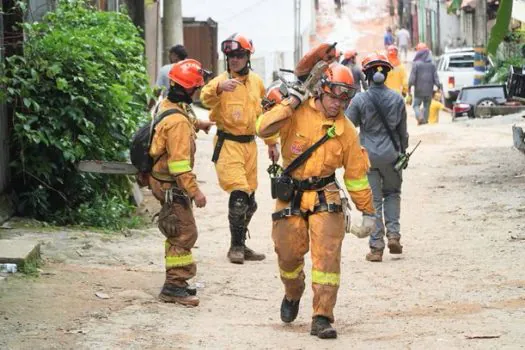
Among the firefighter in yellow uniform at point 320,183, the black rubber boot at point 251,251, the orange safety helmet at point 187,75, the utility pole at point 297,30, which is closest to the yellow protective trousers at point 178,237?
the orange safety helmet at point 187,75

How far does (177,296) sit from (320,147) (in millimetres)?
1932

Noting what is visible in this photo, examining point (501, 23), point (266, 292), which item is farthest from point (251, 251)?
point (501, 23)

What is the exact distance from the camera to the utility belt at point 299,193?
24.3 feet

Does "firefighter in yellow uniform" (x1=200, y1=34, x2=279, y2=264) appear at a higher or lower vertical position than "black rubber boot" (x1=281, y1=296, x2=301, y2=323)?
higher

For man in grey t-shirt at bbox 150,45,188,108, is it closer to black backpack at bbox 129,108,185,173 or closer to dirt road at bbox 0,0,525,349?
dirt road at bbox 0,0,525,349

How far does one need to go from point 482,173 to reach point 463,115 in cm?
1345

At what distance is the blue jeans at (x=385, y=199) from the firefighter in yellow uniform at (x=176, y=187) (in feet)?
8.41

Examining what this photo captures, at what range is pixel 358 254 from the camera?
449 inches

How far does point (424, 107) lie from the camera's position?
2634cm

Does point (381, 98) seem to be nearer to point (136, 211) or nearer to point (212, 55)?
point (136, 211)

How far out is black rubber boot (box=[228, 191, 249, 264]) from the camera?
34.5ft

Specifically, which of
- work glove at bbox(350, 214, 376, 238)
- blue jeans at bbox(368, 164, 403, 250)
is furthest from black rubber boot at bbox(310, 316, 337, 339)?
blue jeans at bbox(368, 164, 403, 250)

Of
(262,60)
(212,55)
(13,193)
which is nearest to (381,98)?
(13,193)

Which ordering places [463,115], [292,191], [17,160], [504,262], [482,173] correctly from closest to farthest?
[292,191], [504,262], [17,160], [482,173], [463,115]
